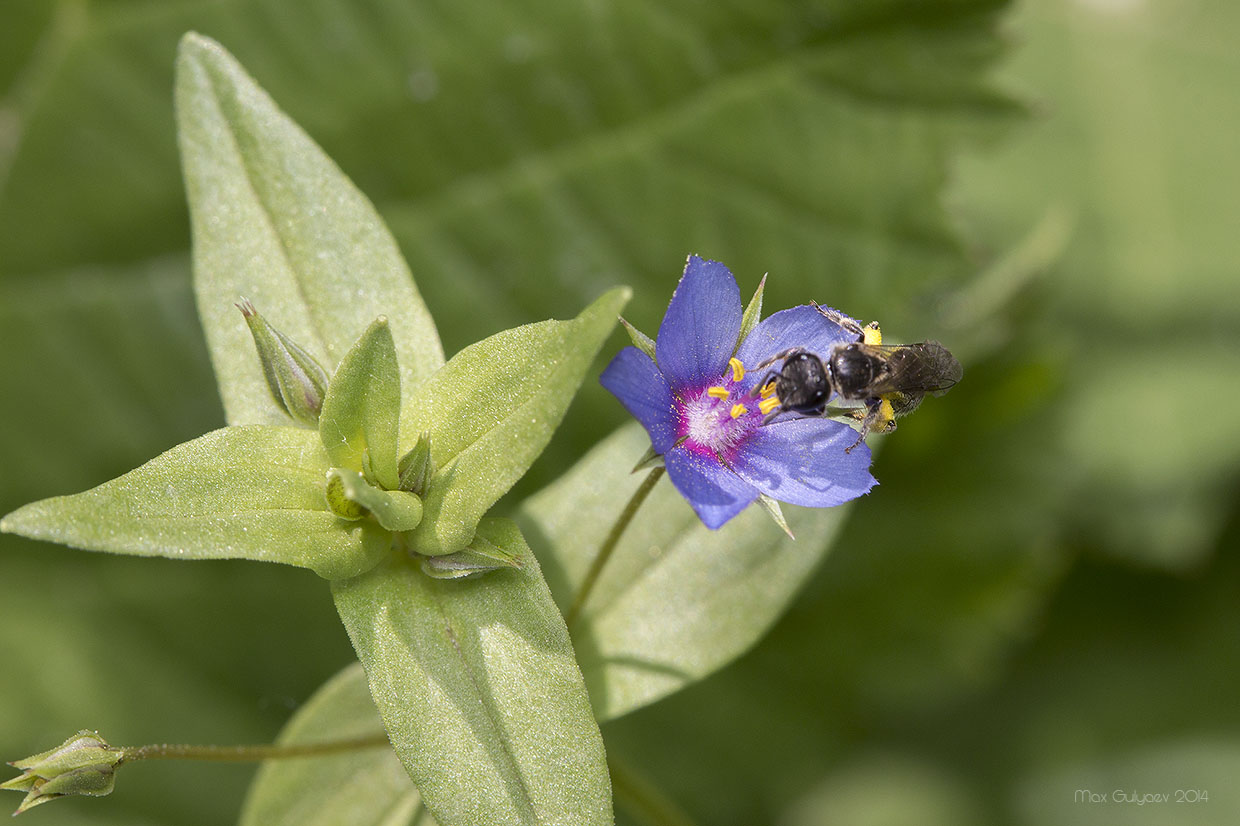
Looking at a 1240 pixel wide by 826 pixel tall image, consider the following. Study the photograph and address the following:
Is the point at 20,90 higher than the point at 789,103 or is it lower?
higher

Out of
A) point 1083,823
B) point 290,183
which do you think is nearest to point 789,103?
point 290,183

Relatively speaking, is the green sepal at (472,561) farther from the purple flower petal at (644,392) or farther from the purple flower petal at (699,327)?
the purple flower petal at (699,327)

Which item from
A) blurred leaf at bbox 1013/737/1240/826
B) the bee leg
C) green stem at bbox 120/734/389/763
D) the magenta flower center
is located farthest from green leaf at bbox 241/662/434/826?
blurred leaf at bbox 1013/737/1240/826

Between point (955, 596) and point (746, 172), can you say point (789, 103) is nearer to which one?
point (746, 172)

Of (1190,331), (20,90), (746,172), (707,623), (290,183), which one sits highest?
(20,90)

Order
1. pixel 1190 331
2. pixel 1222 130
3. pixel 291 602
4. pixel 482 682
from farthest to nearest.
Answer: pixel 1222 130, pixel 1190 331, pixel 291 602, pixel 482 682

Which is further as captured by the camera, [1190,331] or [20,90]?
[1190,331]

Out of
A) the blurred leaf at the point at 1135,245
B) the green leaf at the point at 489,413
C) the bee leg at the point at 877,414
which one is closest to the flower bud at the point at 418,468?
the green leaf at the point at 489,413

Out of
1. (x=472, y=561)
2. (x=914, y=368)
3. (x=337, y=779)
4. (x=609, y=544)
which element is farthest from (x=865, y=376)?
(x=337, y=779)
